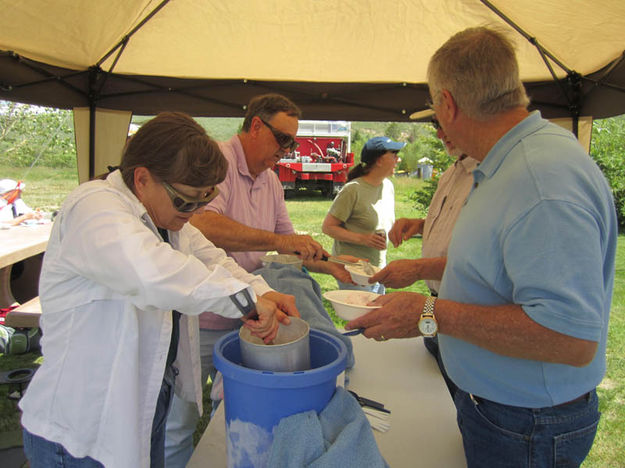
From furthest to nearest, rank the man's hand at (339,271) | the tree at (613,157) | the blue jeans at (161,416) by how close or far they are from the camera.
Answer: the tree at (613,157)
the man's hand at (339,271)
the blue jeans at (161,416)

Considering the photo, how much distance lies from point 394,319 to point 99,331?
2.68ft

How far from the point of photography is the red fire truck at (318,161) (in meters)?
14.6

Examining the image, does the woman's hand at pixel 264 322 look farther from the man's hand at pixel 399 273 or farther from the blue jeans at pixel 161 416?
the man's hand at pixel 399 273

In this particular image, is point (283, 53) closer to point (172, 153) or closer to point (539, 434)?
point (172, 153)

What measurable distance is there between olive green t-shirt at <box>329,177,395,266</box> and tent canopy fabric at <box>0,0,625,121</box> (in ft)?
2.19

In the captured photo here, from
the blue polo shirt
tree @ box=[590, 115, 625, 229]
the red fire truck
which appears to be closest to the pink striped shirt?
the blue polo shirt

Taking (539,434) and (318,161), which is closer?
(539,434)

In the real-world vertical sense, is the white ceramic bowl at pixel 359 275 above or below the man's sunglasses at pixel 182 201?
below

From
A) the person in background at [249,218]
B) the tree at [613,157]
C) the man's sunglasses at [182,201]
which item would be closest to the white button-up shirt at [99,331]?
the man's sunglasses at [182,201]

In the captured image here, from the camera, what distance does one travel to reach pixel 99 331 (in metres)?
1.13

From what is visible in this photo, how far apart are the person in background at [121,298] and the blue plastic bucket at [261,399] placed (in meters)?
0.18

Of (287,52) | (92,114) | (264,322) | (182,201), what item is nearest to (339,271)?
(264,322)

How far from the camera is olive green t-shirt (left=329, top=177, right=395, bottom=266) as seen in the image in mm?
3797

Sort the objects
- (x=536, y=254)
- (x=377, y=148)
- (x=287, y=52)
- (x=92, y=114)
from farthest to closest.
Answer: (x=377, y=148), (x=92, y=114), (x=287, y=52), (x=536, y=254)
